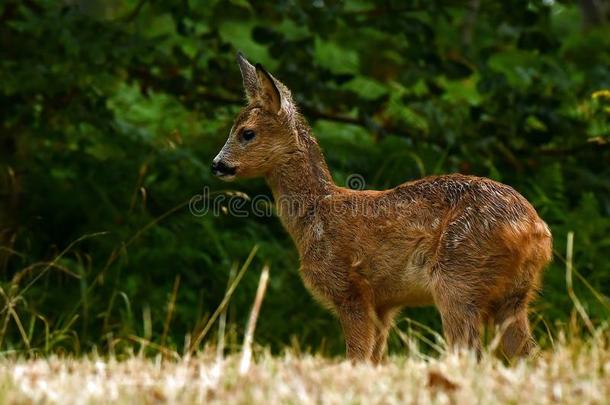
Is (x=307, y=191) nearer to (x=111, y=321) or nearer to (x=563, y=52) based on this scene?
(x=111, y=321)

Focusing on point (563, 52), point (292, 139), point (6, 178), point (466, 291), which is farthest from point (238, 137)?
point (563, 52)

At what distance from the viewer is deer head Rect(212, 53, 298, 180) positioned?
682 centimetres

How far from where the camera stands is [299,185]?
6906 millimetres

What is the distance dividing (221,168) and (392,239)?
1147 mm

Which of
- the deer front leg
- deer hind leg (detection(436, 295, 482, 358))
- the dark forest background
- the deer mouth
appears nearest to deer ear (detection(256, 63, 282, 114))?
the deer mouth

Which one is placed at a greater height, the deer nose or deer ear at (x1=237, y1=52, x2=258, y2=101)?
deer ear at (x1=237, y1=52, x2=258, y2=101)

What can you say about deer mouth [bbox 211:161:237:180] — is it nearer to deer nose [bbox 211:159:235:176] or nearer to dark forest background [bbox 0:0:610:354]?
deer nose [bbox 211:159:235:176]

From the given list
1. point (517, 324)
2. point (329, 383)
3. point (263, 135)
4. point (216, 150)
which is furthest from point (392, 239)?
point (216, 150)

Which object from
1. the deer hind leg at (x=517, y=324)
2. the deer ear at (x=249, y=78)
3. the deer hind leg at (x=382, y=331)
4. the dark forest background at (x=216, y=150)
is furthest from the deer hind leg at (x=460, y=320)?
the dark forest background at (x=216, y=150)

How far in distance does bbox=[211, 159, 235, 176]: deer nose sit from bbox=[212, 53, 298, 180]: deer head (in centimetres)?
2

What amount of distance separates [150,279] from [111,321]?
0.54 metres

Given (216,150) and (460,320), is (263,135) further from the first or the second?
(216,150)

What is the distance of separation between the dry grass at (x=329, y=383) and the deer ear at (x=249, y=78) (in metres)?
2.72

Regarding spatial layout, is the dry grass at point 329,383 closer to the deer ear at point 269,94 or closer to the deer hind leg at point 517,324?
the deer hind leg at point 517,324
